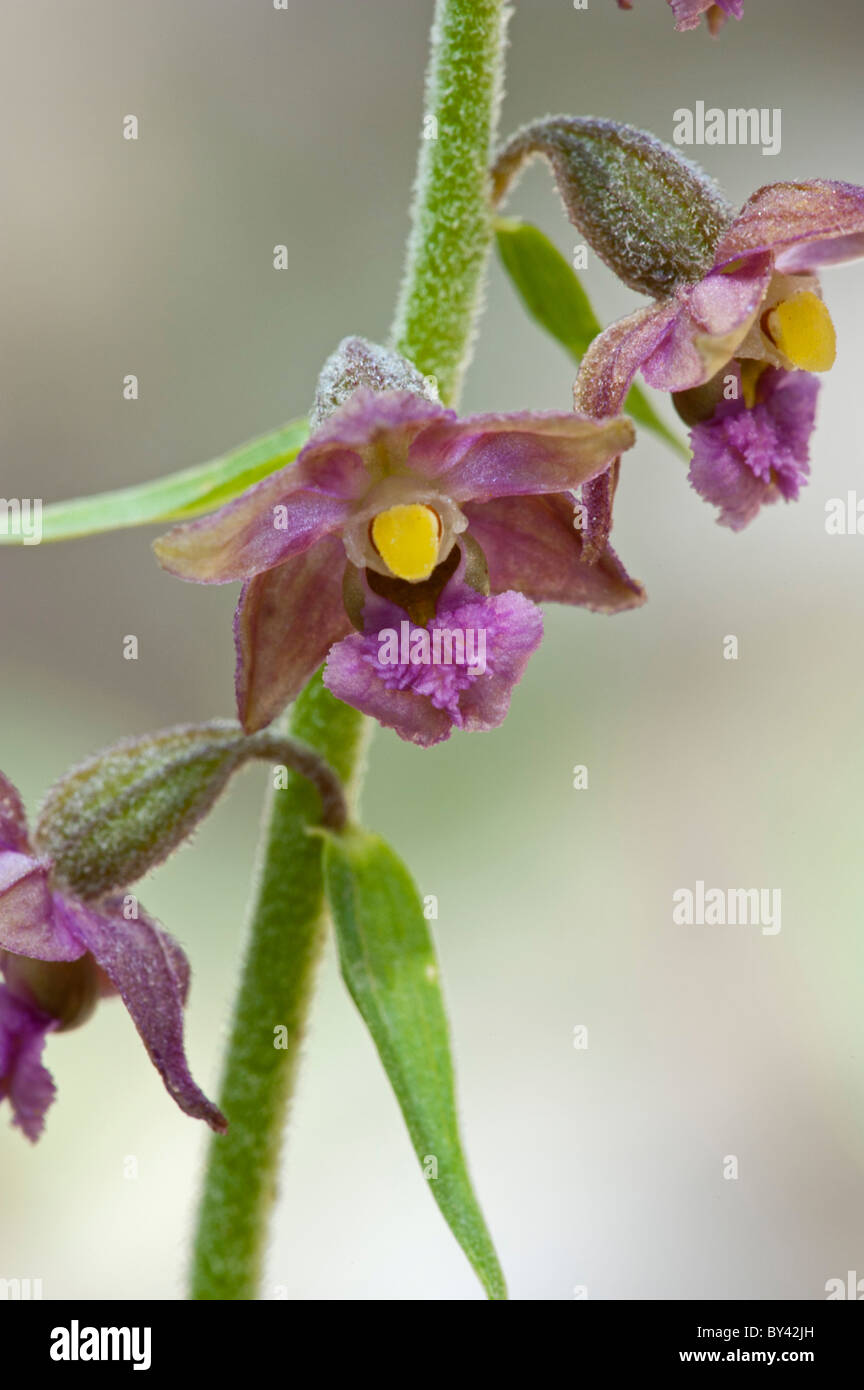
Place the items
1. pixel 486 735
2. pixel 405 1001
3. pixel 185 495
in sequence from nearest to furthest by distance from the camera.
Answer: pixel 405 1001, pixel 185 495, pixel 486 735

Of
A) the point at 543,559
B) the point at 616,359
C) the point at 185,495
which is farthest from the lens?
the point at 185,495

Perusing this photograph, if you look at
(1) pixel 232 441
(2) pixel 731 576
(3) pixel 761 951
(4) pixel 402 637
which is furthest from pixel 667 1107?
(4) pixel 402 637

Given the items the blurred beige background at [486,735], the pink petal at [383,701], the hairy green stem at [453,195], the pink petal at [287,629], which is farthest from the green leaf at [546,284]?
the blurred beige background at [486,735]

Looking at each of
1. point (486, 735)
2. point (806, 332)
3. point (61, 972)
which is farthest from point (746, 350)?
point (486, 735)

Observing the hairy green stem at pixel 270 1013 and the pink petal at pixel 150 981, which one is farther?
the hairy green stem at pixel 270 1013

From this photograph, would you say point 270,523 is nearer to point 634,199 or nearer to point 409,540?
point 409,540

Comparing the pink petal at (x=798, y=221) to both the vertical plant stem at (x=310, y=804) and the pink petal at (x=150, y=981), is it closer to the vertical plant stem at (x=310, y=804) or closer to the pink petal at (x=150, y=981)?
the vertical plant stem at (x=310, y=804)
